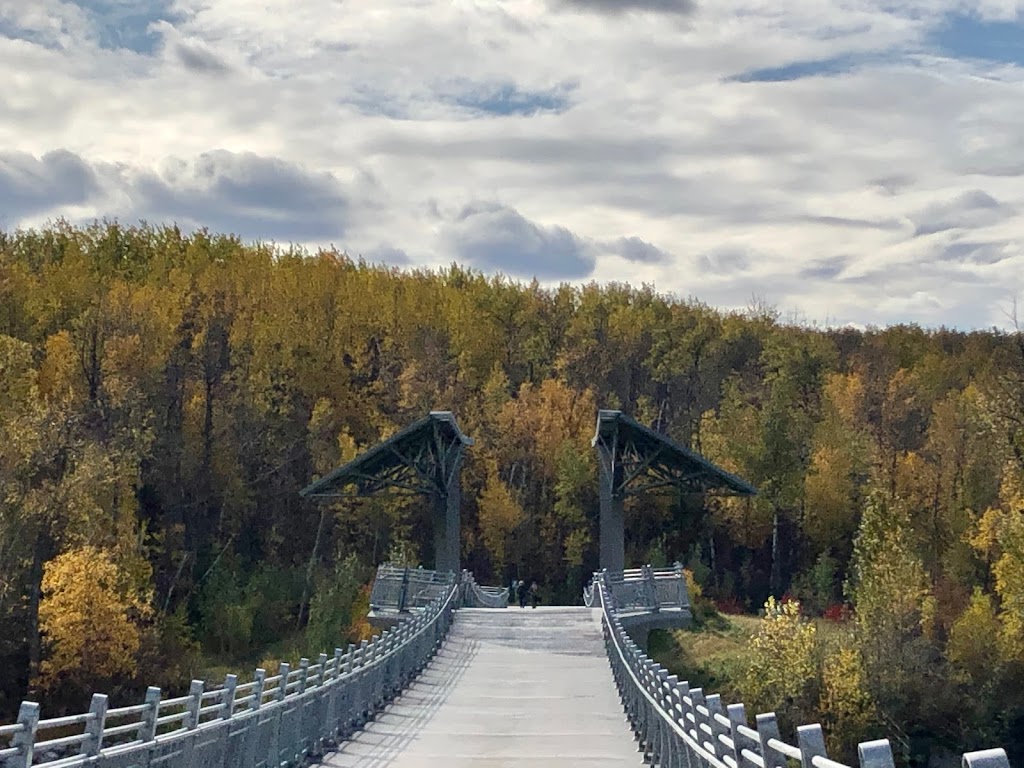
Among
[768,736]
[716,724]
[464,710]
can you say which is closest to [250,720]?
[716,724]

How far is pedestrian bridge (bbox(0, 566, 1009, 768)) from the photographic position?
438 inches

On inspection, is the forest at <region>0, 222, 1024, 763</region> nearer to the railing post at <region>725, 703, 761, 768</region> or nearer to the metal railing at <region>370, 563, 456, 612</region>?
the metal railing at <region>370, 563, 456, 612</region>

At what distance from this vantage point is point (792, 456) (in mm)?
71938

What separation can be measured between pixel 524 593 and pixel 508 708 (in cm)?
3810

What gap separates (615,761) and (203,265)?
7304cm

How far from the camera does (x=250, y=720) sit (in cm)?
1557

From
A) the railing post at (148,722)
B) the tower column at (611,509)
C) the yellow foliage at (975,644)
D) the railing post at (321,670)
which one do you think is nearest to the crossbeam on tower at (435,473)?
the tower column at (611,509)

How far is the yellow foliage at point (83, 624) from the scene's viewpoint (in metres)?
45.2

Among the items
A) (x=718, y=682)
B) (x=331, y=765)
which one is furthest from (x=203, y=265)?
(x=331, y=765)

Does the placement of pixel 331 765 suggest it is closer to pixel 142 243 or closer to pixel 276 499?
pixel 276 499

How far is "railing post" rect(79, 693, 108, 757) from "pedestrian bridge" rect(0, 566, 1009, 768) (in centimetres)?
1

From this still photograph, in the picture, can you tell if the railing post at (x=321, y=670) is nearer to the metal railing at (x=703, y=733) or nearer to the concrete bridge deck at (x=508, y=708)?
the concrete bridge deck at (x=508, y=708)

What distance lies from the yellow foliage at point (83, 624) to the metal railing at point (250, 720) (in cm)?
1931

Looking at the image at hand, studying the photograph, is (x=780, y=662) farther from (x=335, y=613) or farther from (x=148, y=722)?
(x=148, y=722)
